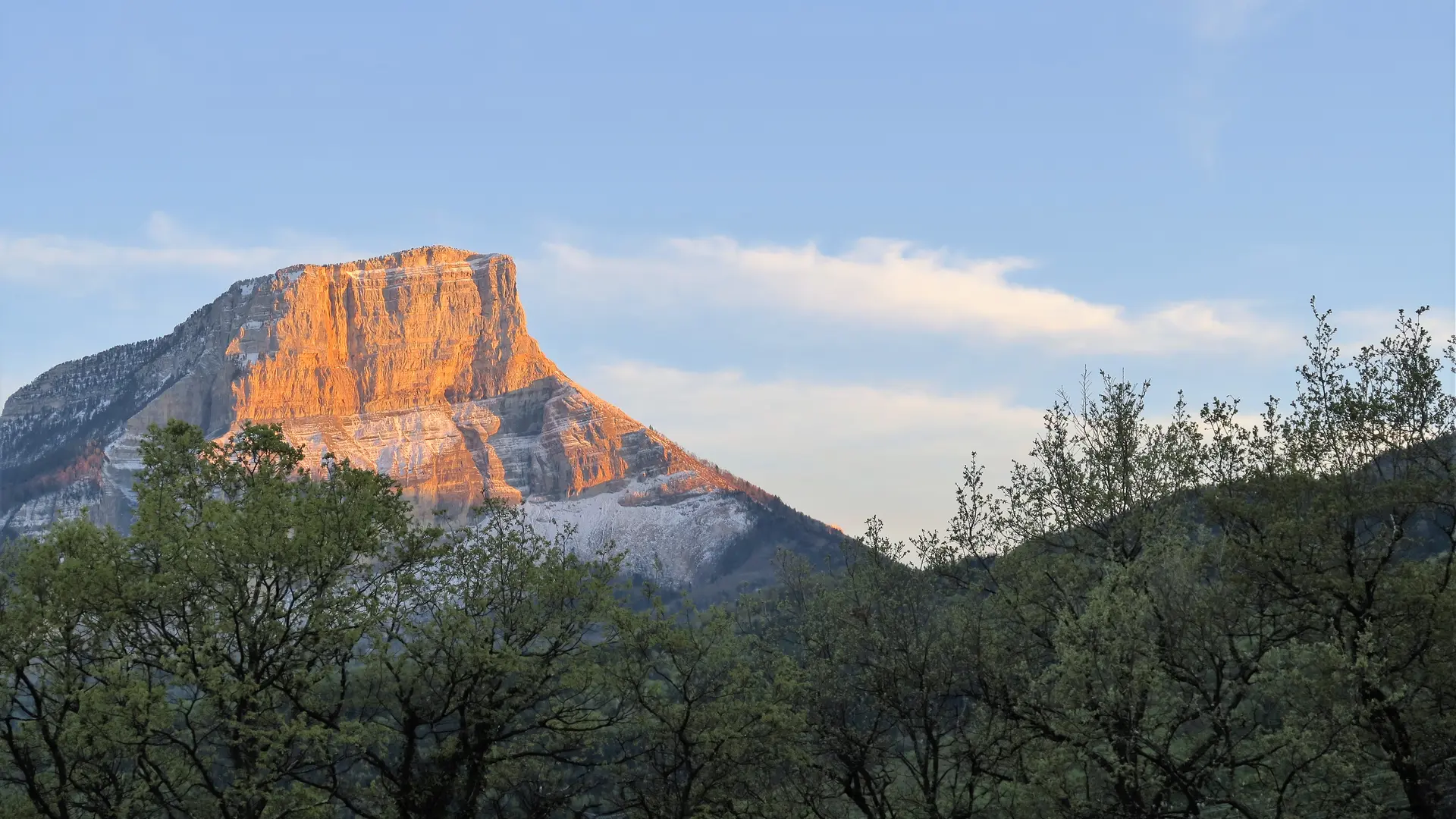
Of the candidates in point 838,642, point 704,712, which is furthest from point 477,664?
point 838,642

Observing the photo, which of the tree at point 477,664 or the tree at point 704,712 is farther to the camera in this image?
the tree at point 704,712

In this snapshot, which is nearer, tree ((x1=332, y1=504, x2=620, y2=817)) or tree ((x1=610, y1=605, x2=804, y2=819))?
tree ((x1=332, y1=504, x2=620, y2=817))

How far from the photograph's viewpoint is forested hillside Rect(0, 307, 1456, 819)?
32.9 m

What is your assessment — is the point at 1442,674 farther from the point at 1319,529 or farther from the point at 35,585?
the point at 35,585

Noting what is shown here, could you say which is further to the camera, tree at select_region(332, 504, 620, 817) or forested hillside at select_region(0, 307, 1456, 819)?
tree at select_region(332, 504, 620, 817)

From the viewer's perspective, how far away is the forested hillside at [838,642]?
32938 mm

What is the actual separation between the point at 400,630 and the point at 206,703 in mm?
8302

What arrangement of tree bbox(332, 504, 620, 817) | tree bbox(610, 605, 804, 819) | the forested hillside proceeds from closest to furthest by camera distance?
the forested hillside → tree bbox(332, 504, 620, 817) → tree bbox(610, 605, 804, 819)

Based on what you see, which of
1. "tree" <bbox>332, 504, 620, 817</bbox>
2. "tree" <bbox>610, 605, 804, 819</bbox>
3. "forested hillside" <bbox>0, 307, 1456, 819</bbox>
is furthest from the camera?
"tree" <bbox>610, 605, 804, 819</bbox>

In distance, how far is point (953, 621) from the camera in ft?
136

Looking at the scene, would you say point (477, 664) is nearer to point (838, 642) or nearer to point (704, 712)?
point (704, 712)

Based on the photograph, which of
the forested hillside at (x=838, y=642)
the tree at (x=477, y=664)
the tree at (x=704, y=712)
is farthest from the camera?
the tree at (x=704, y=712)

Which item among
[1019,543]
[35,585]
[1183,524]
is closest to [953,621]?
[1019,543]

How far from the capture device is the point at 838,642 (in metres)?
45.9
